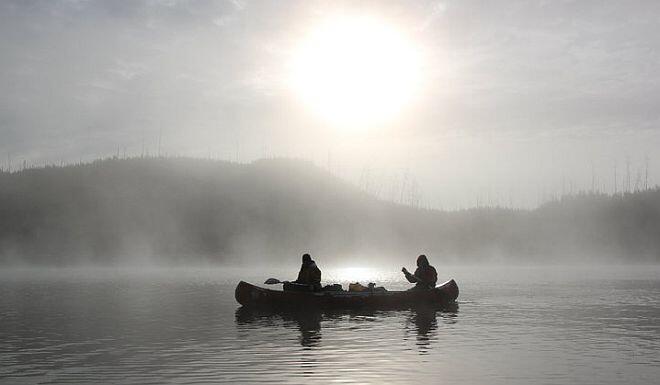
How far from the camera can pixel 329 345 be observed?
2350 cm

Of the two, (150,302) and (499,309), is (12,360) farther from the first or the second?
(499,309)

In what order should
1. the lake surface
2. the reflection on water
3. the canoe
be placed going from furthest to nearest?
the canoe < the reflection on water < the lake surface

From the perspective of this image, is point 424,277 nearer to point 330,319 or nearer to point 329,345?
point 330,319

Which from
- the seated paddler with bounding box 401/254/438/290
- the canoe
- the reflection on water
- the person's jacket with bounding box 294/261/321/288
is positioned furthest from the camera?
the seated paddler with bounding box 401/254/438/290

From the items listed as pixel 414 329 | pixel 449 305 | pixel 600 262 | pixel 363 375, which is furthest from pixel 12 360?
pixel 600 262

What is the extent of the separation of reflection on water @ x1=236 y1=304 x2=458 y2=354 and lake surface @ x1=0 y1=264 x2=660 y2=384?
0.06 metres

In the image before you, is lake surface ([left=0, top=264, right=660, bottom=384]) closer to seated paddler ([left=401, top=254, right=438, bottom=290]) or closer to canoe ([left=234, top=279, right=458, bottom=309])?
canoe ([left=234, top=279, right=458, bottom=309])

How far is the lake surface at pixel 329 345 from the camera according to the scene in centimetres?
1762

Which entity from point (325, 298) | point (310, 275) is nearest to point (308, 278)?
point (310, 275)

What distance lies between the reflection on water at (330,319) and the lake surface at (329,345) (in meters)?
0.06

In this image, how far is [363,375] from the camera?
17.3 m

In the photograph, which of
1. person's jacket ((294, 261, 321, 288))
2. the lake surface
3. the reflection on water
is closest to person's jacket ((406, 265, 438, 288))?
the reflection on water

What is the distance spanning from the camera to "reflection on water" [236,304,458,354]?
2644 centimetres

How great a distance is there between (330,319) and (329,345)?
10088mm
